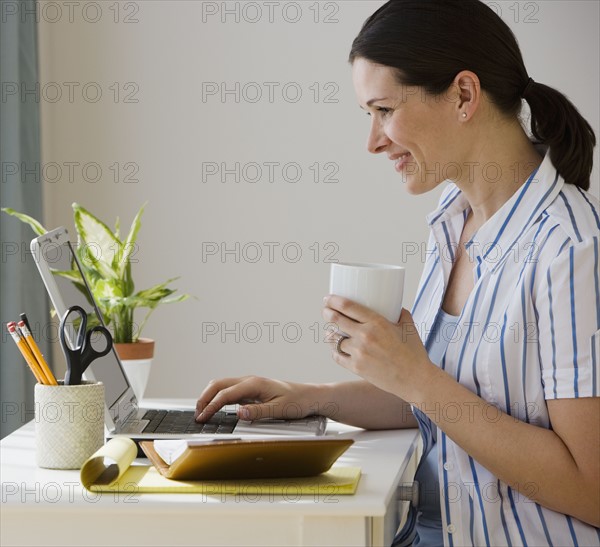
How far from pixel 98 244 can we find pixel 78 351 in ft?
2.75

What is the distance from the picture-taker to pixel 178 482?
3.19 ft

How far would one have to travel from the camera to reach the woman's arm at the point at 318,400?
1.30 metres

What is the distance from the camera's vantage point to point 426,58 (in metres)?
1.19

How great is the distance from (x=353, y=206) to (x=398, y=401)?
131 cm

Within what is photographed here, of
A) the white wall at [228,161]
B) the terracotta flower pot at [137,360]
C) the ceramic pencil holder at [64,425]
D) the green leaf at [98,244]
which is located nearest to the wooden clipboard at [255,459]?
the ceramic pencil holder at [64,425]

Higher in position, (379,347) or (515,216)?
(515,216)

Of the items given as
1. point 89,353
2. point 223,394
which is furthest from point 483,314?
point 89,353

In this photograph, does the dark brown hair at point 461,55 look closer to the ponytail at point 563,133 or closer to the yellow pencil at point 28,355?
the ponytail at point 563,133

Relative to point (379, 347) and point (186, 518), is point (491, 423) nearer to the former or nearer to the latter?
point (379, 347)

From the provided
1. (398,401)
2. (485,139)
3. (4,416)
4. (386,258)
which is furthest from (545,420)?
(4,416)

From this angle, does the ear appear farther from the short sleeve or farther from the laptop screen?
the laptop screen

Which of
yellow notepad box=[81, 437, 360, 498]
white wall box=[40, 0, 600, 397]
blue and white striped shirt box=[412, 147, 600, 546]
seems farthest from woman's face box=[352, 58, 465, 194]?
white wall box=[40, 0, 600, 397]

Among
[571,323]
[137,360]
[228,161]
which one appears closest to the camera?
[571,323]

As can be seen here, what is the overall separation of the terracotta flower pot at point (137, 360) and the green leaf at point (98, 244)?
223 mm
